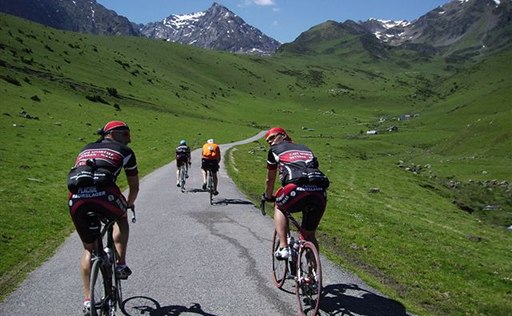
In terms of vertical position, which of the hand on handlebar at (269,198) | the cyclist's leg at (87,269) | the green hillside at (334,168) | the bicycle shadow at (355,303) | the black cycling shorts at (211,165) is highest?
the hand on handlebar at (269,198)

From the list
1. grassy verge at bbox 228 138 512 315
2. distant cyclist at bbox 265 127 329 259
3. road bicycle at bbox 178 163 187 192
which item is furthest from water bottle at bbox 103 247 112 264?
road bicycle at bbox 178 163 187 192

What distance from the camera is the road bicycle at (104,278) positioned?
732cm

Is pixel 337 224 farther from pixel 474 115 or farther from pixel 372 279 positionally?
pixel 474 115

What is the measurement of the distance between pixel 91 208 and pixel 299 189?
153 inches

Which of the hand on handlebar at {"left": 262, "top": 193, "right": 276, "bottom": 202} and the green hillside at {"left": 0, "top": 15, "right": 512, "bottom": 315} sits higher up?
the hand on handlebar at {"left": 262, "top": 193, "right": 276, "bottom": 202}

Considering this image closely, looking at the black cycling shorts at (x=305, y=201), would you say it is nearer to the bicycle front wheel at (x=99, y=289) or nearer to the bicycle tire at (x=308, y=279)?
the bicycle tire at (x=308, y=279)

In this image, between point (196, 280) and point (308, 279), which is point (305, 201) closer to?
point (308, 279)

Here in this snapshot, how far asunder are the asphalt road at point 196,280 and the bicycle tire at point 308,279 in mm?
372

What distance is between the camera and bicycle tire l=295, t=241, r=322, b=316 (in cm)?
817

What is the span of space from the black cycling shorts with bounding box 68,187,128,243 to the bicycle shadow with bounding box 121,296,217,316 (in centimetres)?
223

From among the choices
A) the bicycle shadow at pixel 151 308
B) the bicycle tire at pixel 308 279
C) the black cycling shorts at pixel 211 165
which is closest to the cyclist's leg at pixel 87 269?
the bicycle shadow at pixel 151 308

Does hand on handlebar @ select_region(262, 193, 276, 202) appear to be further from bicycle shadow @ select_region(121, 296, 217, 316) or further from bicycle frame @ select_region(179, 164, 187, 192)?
bicycle frame @ select_region(179, 164, 187, 192)

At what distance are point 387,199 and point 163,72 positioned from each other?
142m

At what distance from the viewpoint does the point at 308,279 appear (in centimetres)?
841
